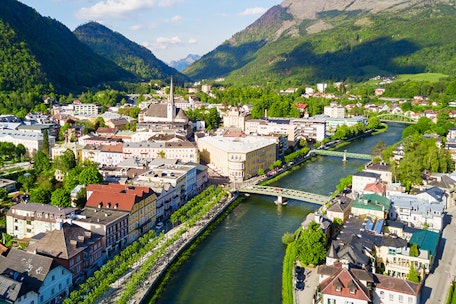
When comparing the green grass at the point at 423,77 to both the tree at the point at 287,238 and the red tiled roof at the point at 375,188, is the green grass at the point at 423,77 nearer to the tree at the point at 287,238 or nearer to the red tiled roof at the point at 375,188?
the red tiled roof at the point at 375,188

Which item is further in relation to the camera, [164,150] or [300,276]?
[164,150]

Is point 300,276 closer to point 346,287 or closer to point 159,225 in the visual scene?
point 346,287

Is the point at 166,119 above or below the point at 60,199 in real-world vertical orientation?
above

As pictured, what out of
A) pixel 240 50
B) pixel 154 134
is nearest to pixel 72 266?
pixel 154 134

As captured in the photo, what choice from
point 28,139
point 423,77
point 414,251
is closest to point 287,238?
point 414,251

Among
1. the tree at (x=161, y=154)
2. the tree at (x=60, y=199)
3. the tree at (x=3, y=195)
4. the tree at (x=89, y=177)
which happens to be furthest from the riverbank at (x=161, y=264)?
the tree at (x=161, y=154)

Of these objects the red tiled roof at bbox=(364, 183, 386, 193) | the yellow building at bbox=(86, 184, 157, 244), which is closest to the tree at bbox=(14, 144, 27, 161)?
the yellow building at bbox=(86, 184, 157, 244)

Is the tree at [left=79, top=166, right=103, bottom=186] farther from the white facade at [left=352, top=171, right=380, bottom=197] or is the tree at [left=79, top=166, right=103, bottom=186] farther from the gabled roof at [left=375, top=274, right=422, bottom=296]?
the gabled roof at [left=375, top=274, right=422, bottom=296]
